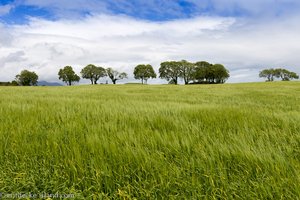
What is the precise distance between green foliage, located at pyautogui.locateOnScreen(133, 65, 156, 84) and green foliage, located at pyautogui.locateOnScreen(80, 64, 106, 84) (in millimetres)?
23537

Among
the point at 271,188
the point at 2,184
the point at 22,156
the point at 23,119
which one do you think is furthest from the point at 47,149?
the point at 271,188

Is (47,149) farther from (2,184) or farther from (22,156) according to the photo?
(2,184)

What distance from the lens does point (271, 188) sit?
6.81 ft

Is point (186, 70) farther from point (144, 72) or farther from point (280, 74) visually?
point (280, 74)

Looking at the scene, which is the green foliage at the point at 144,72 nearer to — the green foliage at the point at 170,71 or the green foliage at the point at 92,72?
the green foliage at the point at 170,71

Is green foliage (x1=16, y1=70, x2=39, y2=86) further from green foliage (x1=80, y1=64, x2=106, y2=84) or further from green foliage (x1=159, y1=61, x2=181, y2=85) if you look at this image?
green foliage (x1=159, y1=61, x2=181, y2=85)

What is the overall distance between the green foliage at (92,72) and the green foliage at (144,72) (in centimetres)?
2354

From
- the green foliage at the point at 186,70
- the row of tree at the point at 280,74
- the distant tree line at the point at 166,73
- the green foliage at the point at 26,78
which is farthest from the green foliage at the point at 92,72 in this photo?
the row of tree at the point at 280,74

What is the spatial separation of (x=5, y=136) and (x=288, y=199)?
421 cm

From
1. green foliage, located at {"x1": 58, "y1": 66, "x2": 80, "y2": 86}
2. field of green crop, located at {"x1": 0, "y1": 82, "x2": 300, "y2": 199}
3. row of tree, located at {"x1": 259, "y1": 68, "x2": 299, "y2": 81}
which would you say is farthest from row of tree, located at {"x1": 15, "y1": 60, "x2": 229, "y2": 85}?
field of green crop, located at {"x1": 0, "y1": 82, "x2": 300, "y2": 199}

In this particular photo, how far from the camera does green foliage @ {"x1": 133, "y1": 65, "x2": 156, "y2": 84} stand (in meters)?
115

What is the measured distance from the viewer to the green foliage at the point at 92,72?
12488cm

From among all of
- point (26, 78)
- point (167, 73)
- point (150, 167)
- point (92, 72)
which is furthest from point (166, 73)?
point (150, 167)

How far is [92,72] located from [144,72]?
3233 cm
